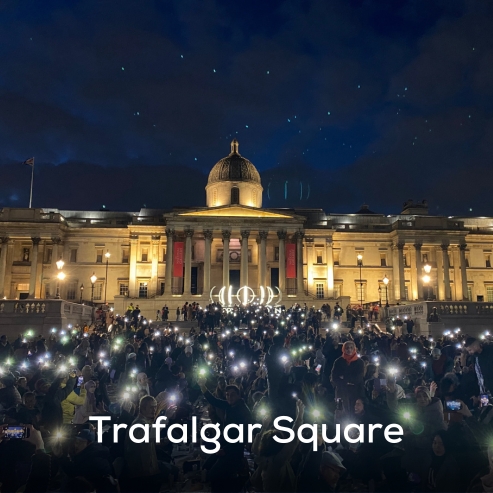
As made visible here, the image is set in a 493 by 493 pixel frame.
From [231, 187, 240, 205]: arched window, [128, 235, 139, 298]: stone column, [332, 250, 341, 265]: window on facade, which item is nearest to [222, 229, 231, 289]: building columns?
[231, 187, 240, 205]: arched window

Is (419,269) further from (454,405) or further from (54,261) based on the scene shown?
(454,405)

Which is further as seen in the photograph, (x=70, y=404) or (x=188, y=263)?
(x=188, y=263)

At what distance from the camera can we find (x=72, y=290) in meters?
65.4

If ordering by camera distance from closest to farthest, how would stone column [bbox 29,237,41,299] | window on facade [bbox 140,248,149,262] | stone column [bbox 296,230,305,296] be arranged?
stone column [bbox 296,230,305,296] → stone column [bbox 29,237,41,299] → window on facade [bbox 140,248,149,262]

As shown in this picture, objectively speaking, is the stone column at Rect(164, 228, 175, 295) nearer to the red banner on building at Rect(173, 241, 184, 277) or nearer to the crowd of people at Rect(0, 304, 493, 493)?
the red banner on building at Rect(173, 241, 184, 277)

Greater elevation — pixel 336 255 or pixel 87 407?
pixel 336 255

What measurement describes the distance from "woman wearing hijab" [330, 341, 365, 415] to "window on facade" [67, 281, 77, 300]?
59023 mm

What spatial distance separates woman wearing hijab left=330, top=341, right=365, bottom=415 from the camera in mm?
10664

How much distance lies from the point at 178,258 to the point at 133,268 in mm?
7364

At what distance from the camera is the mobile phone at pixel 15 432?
7398mm

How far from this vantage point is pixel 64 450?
7.32 metres

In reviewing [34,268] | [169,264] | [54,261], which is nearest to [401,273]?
A: [169,264]

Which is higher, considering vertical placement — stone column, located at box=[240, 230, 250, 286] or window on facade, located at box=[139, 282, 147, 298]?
stone column, located at box=[240, 230, 250, 286]

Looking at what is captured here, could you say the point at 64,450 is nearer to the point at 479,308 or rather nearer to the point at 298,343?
the point at 298,343
